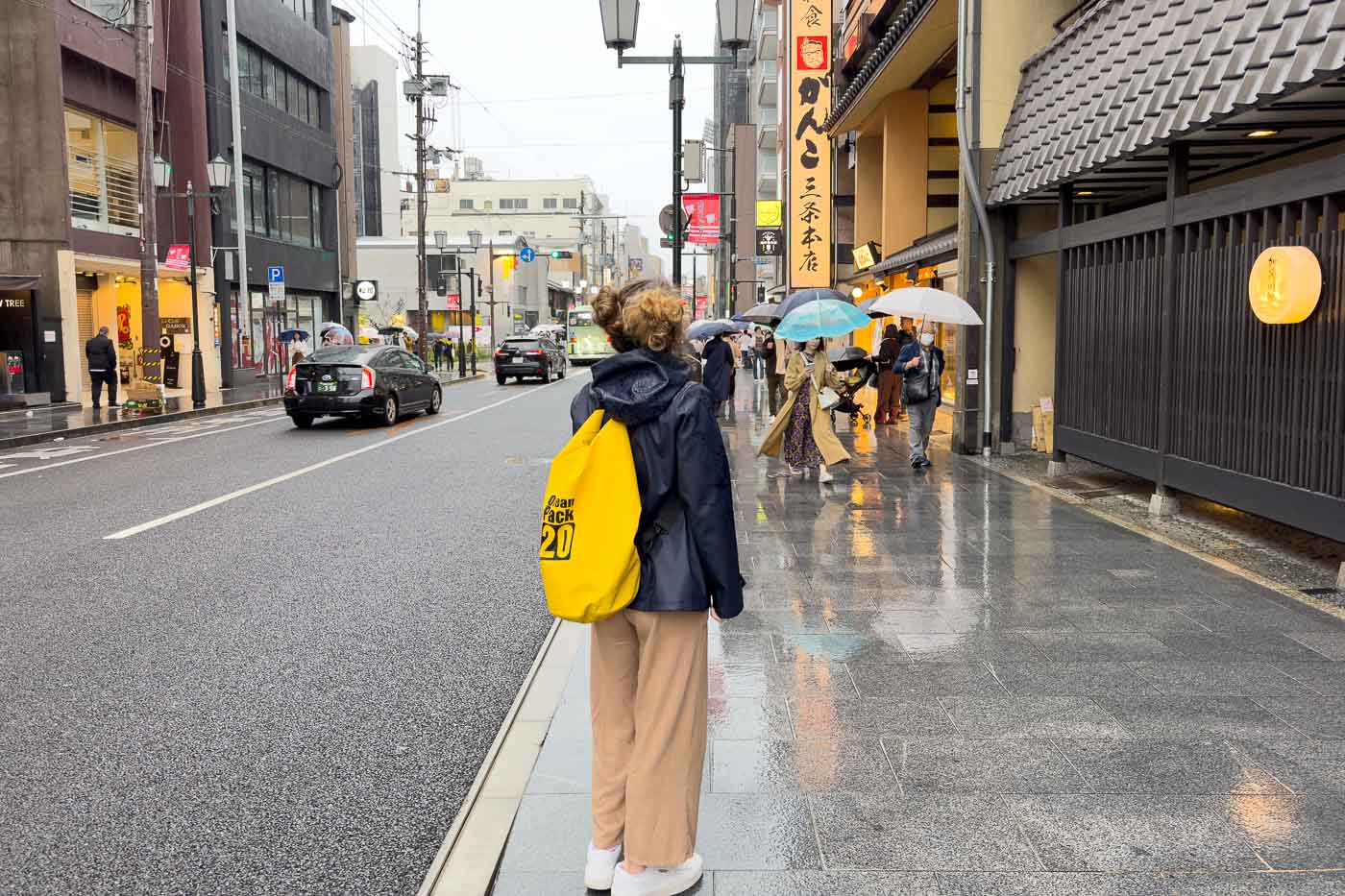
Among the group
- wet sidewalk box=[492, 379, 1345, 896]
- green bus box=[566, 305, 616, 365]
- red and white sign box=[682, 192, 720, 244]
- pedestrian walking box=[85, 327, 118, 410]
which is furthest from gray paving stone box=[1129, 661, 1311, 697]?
green bus box=[566, 305, 616, 365]

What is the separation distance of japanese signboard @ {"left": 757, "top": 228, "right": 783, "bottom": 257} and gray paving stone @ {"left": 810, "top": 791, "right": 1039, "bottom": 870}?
38.8 m

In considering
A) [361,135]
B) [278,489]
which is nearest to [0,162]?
[278,489]

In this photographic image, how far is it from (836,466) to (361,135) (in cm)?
10366

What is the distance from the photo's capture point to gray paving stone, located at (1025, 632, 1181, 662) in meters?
5.92

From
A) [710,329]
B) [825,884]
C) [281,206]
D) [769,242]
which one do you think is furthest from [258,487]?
[281,206]

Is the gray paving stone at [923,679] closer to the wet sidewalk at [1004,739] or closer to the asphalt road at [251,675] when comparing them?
the wet sidewalk at [1004,739]

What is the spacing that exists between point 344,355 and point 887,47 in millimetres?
11597

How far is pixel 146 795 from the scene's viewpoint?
441 cm

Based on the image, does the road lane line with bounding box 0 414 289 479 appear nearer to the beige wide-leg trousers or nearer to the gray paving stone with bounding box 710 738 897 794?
the gray paving stone with bounding box 710 738 897 794

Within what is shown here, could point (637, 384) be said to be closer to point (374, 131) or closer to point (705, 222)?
point (705, 222)

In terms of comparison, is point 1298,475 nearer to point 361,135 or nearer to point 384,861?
point 384,861

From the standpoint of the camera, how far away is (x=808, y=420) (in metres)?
13.3

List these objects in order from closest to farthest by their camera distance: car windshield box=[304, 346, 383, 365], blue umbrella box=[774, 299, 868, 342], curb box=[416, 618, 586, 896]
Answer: curb box=[416, 618, 586, 896] < blue umbrella box=[774, 299, 868, 342] < car windshield box=[304, 346, 383, 365]

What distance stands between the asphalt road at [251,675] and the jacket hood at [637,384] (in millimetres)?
1741
